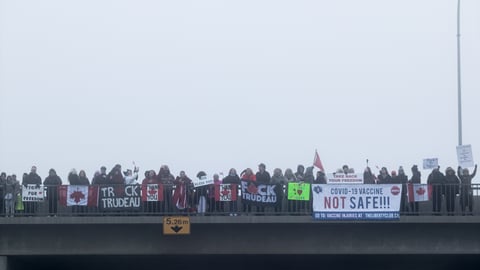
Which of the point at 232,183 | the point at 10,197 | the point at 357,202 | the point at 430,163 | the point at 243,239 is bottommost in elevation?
the point at 243,239

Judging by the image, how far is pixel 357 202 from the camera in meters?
36.0

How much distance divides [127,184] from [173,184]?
134 centimetres

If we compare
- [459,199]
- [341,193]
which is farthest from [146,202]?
[459,199]

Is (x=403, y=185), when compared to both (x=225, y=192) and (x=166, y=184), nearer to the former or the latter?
(x=225, y=192)

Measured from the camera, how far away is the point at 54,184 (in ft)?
119

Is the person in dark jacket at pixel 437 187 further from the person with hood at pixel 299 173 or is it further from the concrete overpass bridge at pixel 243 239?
the person with hood at pixel 299 173

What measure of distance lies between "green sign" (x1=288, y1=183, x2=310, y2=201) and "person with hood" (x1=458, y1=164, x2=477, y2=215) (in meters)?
4.42

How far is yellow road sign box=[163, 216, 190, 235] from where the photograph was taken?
118ft

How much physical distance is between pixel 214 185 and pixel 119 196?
9.18 ft

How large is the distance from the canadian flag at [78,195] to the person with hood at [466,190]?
416 inches

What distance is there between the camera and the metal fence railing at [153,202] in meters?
36.1

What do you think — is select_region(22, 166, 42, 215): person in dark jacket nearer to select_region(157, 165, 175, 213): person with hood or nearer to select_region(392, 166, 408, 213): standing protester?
select_region(157, 165, 175, 213): person with hood

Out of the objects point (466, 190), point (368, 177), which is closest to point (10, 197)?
point (368, 177)
